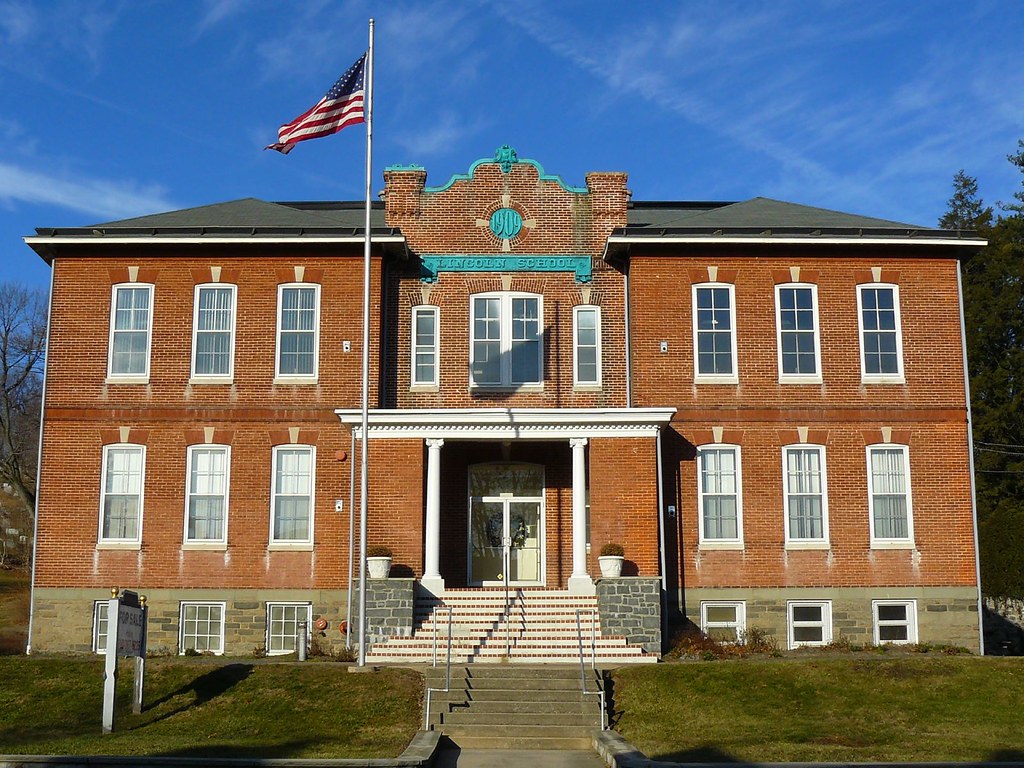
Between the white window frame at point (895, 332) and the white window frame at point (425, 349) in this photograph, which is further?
the white window frame at point (425, 349)

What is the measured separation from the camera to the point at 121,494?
22.5 m

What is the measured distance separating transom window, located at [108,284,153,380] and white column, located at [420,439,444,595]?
6.25 meters

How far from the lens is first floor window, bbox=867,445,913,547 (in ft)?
73.7

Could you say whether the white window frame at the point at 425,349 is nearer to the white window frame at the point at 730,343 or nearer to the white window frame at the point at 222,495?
the white window frame at the point at 222,495

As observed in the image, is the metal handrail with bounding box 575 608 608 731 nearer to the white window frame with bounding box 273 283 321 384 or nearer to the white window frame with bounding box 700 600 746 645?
the white window frame with bounding box 700 600 746 645

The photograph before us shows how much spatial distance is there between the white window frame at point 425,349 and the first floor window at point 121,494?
5720 mm

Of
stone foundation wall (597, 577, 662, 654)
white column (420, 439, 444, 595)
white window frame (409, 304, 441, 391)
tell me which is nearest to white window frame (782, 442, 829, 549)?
stone foundation wall (597, 577, 662, 654)

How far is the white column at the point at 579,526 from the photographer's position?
21.3 m

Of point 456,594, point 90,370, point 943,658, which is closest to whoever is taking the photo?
point 943,658

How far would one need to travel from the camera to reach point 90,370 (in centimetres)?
2291

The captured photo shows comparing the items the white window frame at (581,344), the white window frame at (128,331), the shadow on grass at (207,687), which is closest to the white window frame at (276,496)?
the white window frame at (128,331)

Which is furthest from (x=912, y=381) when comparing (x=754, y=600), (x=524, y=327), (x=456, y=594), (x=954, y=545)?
(x=456, y=594)

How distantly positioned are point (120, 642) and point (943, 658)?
13.5 m

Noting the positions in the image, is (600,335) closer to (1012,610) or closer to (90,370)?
(90,370)
